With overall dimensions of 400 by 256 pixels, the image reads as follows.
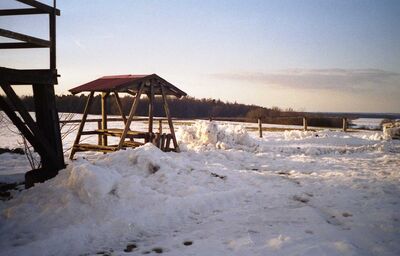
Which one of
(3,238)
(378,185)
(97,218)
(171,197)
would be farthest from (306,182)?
(3,238)

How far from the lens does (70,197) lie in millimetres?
5188

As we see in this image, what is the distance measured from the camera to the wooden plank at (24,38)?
553cm

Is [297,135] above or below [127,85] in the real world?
below

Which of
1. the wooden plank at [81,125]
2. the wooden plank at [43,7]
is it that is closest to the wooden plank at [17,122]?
the wooden plank at [43,7]

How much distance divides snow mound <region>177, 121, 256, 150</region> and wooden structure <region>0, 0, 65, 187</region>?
6.79 m

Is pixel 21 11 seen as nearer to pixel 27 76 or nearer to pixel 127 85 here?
pixel 27 76

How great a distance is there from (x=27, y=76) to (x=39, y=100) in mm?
749

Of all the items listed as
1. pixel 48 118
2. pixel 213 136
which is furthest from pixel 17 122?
→ pixel 213 136

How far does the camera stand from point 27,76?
6.05 m

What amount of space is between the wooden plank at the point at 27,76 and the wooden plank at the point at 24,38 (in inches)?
22.2

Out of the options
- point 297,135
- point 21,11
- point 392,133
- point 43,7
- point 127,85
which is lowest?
point 297,135

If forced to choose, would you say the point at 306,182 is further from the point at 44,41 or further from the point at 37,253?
the point at 44,41

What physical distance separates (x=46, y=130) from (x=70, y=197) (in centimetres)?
223

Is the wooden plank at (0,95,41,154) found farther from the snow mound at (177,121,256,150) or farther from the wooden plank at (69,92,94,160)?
the snow mound at (177,121,256,150)
